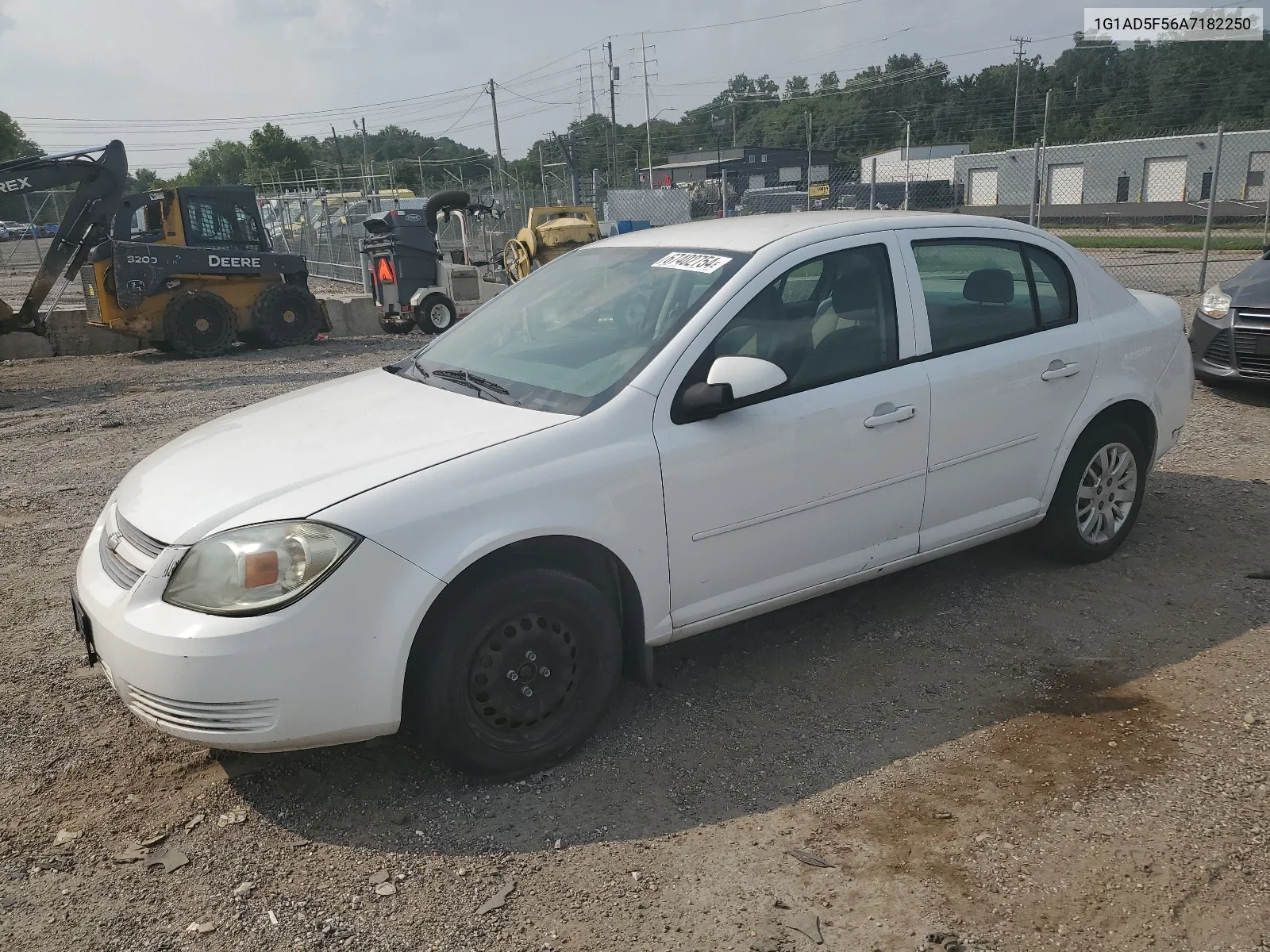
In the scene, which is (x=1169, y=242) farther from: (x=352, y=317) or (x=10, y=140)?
(x=10, y=140)

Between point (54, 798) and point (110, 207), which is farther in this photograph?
point (110, 207)

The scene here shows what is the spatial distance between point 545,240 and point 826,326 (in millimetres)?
16093

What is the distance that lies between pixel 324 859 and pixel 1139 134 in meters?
66.2

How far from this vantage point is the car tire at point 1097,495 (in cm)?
472

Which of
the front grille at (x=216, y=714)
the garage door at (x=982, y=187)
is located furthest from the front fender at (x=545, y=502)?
the garage door at (x=982, y=187)

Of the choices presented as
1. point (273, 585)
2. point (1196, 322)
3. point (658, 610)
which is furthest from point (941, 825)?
point (1196, 322)

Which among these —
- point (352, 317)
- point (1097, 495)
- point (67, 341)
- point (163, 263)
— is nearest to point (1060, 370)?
point (1097, 495)

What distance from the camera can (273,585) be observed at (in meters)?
2.91

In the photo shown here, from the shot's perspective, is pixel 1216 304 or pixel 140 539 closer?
pixel 140 539

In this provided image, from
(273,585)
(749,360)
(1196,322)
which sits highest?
(749,360)

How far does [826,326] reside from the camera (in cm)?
393

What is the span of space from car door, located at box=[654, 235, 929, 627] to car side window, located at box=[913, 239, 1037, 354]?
0.17m

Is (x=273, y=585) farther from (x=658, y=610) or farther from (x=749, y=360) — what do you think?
(x=749, y=360)

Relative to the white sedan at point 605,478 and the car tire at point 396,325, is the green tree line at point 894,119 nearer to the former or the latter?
the car tire at point 396,325
